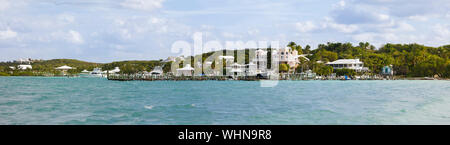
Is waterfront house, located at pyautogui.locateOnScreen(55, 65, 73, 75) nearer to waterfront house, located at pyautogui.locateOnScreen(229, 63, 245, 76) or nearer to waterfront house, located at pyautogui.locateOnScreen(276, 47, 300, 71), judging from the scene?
waterfront house, located at pyautogui.locateOnScreen(229, 63, 245, 76)

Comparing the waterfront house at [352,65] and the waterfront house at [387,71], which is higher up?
the waterfront house at [352,65]

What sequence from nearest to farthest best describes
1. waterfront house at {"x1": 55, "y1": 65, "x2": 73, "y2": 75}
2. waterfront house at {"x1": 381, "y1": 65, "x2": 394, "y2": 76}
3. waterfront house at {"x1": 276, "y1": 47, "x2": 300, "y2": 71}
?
waterfront house at {"x1": 276, "y1": 47, "x2": 300, "y2": 71}
waterfront house at {"x1": 381, "y1": 65, "x2": 394, "y2": 76}
waterfront house at {"x1": 55, "y1": 65, "x2": 73, "y2": 75}

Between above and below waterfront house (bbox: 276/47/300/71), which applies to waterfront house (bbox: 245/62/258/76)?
below

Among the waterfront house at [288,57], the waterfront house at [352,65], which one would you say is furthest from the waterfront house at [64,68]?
the waterfront house at [352,65]

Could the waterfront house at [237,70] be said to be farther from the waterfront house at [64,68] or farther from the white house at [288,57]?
the waterfront house at [64,68]

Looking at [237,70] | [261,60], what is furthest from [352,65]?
[237,70]

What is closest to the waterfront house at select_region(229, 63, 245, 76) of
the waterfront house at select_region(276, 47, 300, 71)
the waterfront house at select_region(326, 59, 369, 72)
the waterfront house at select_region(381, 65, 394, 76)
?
the waterfront house at select_region(276, 47, 300, 71)

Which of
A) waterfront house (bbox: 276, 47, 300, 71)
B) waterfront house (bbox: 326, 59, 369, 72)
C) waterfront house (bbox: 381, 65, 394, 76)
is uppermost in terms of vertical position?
waterfront house (bbox: 276, 47, 300, 71)

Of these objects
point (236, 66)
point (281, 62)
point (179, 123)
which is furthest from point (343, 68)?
point (179, 123)

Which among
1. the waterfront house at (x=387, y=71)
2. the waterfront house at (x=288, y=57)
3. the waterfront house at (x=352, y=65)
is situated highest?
the waterfront house at (x=288, y=57)

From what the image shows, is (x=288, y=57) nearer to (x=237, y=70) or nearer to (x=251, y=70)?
(x=251, y=70)
